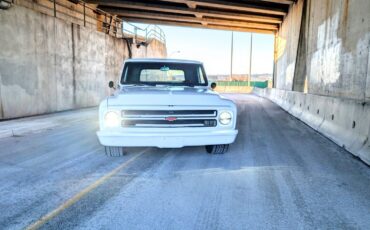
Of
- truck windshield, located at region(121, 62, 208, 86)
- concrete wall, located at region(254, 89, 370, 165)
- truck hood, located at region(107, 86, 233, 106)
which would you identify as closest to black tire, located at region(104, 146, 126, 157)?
truck hood, located at region(107, 86, 233, 106)

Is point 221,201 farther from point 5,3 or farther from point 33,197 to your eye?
point 5,3

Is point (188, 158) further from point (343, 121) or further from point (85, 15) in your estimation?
point (85, 15)

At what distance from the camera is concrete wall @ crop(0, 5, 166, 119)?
992cm

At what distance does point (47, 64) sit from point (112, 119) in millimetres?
8679

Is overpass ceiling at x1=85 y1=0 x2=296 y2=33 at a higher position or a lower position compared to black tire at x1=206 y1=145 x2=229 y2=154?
higher

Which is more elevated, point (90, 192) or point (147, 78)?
point (147, 78)

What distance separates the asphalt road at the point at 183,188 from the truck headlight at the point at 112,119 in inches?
26.9

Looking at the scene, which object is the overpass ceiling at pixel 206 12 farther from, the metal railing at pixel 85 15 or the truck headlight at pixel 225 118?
the truck headlight at pixel 225 118

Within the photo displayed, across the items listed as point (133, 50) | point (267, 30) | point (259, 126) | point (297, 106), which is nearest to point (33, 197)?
point (259, 126)

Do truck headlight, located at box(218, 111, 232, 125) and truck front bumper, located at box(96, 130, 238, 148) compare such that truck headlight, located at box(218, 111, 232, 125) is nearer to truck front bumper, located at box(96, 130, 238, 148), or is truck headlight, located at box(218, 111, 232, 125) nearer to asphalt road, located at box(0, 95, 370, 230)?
truck front bumper, located at box(96, 130, 238, 148)

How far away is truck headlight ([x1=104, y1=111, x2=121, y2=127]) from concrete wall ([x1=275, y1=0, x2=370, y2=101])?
5415mm

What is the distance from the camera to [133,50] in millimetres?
22125

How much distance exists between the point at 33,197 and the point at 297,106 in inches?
416

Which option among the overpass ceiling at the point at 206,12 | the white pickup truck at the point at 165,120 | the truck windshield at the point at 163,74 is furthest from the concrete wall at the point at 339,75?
the overpass ceiling at the point at 206,12
